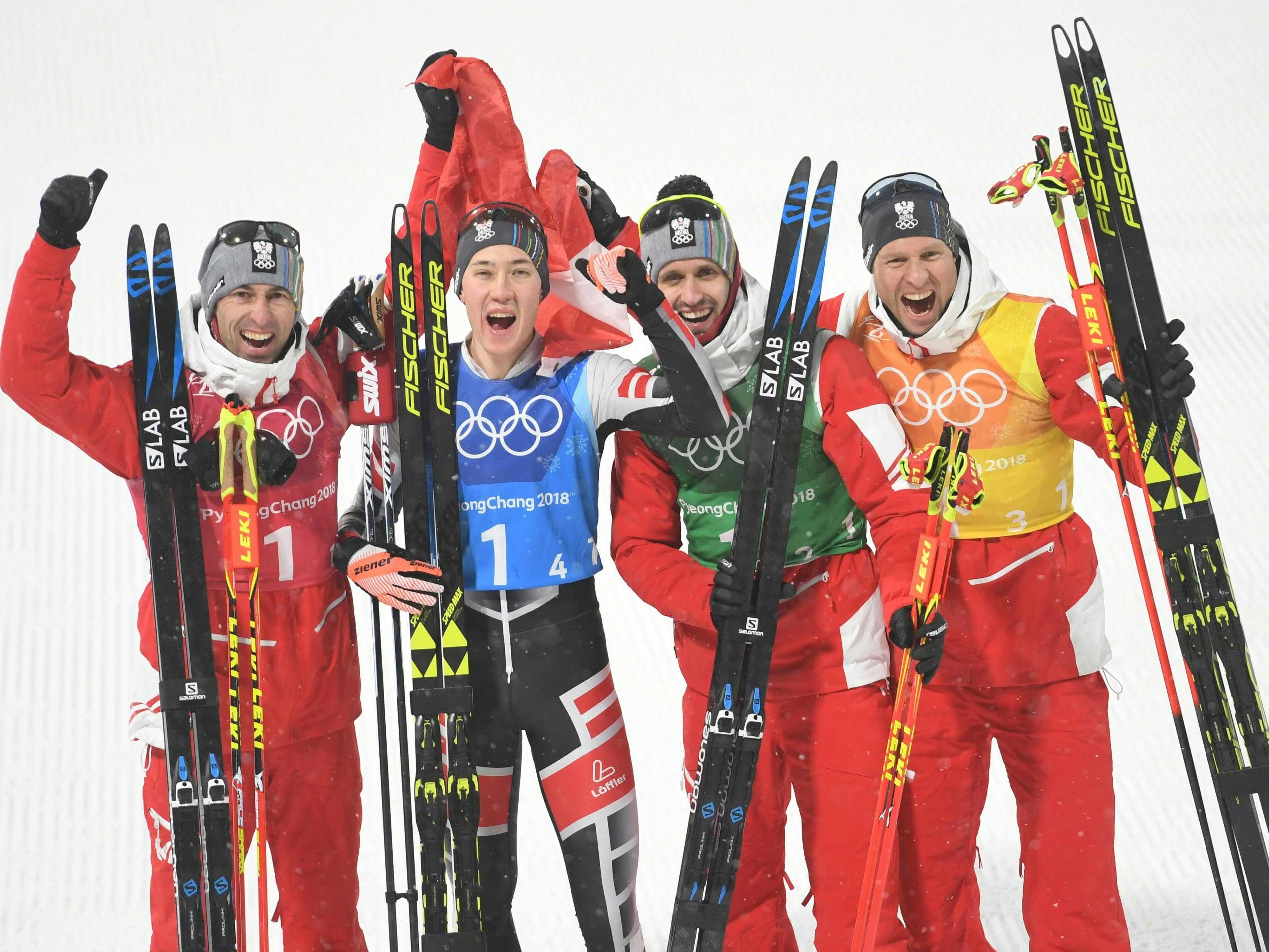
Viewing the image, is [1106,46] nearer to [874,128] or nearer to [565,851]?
[874,128]

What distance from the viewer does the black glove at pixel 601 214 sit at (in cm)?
283

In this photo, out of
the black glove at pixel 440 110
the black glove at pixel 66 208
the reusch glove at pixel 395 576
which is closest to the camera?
the black glove at pixel 66 208

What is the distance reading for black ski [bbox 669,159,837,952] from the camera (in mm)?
2482

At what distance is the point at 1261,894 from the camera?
246cm

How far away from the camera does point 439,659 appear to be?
2506mm

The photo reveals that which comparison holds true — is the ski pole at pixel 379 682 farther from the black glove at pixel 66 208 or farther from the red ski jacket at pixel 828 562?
the black glove at pixel 66 208

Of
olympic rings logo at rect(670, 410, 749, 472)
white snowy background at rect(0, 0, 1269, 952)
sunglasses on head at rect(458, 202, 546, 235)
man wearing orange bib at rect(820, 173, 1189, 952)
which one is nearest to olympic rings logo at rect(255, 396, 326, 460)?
sunglasses on head at rect(458, 202, 546, 235)

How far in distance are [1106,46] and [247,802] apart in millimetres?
8208

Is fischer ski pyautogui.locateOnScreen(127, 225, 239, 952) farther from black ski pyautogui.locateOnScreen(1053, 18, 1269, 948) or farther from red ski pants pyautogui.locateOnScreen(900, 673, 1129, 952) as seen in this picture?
black ski pyautogui.locateOnScreen(1053, 18, 1269, 948)

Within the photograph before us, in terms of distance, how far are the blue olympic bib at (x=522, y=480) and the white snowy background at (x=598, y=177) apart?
1.65 meters

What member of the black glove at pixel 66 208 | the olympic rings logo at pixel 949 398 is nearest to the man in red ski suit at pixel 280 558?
the black glove at pixel 66 208

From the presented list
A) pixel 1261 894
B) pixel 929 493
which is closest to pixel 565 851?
pixel 929 493

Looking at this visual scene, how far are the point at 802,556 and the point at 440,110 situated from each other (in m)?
1.20

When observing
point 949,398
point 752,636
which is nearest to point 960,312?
point 949,398
